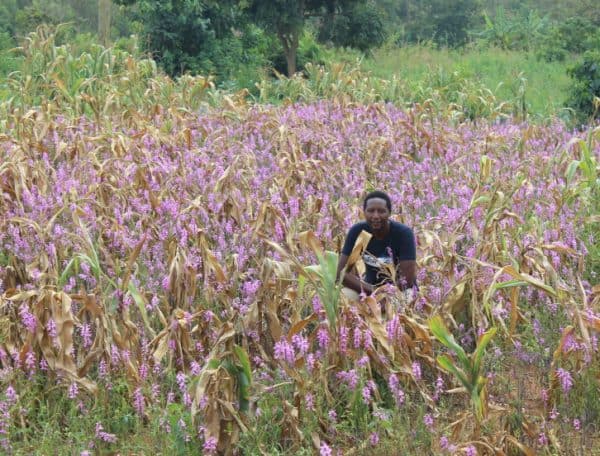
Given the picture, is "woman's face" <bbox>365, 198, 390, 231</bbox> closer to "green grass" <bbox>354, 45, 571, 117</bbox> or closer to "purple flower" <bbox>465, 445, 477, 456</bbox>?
"purple flower" <bbox>465, 445, 477, 456</bbox>

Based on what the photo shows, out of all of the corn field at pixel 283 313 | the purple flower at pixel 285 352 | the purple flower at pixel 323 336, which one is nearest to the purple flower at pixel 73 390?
the corn field at pixel 283 313

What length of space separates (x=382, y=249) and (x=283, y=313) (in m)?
0.70

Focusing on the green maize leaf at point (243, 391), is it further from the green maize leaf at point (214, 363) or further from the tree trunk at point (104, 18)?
the tree trunk at point (104, 18)

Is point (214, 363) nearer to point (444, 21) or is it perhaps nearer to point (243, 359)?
point (243, 359)

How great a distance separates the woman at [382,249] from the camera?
4254mm

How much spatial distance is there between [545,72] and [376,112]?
8.02 meters

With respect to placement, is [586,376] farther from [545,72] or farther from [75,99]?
[545,72]

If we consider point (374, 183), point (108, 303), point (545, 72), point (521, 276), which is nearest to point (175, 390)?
point (108, 303)

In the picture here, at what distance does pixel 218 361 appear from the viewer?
3246 mm

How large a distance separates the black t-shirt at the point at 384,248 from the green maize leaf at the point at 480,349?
1127 mm

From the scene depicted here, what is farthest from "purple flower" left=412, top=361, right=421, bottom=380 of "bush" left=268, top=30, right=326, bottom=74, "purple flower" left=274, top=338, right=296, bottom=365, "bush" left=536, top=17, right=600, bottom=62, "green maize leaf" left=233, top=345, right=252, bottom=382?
"bush" left=536, top=17, right=600, bottom=62

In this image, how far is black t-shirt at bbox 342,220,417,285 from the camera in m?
4.30

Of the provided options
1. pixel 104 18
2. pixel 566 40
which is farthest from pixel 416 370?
pixel 566 40

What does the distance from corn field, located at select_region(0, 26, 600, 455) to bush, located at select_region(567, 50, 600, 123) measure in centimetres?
394
